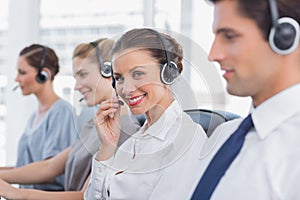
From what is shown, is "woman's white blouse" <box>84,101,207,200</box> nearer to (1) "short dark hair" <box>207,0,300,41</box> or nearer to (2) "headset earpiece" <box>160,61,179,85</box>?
(2) "headset earpiece" <box>160,61,179,85</box>

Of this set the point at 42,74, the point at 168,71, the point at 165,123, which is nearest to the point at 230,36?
the point at 168,71

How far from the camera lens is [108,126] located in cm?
132

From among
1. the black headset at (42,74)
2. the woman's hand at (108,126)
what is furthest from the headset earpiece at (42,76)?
the woman's hand at (108,126)

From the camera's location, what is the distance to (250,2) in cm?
77

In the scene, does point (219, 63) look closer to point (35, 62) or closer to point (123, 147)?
point (123, 147)

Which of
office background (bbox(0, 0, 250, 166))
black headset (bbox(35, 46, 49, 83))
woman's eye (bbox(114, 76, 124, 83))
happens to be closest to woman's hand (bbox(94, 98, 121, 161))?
woman's eye (bbox(114, 76, 124, 83))

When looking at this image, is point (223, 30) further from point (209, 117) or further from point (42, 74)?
point (42, 74)

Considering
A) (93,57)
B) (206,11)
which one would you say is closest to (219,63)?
(93,57)

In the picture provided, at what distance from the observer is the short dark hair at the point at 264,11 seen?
0.76 metres

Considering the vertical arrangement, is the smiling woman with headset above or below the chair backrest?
below

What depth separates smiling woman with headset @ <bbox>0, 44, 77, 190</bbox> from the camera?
227cm

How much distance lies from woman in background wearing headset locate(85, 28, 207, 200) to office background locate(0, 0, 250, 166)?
178 centimetres

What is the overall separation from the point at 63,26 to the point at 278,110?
107 inches

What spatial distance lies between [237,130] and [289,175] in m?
0.16
